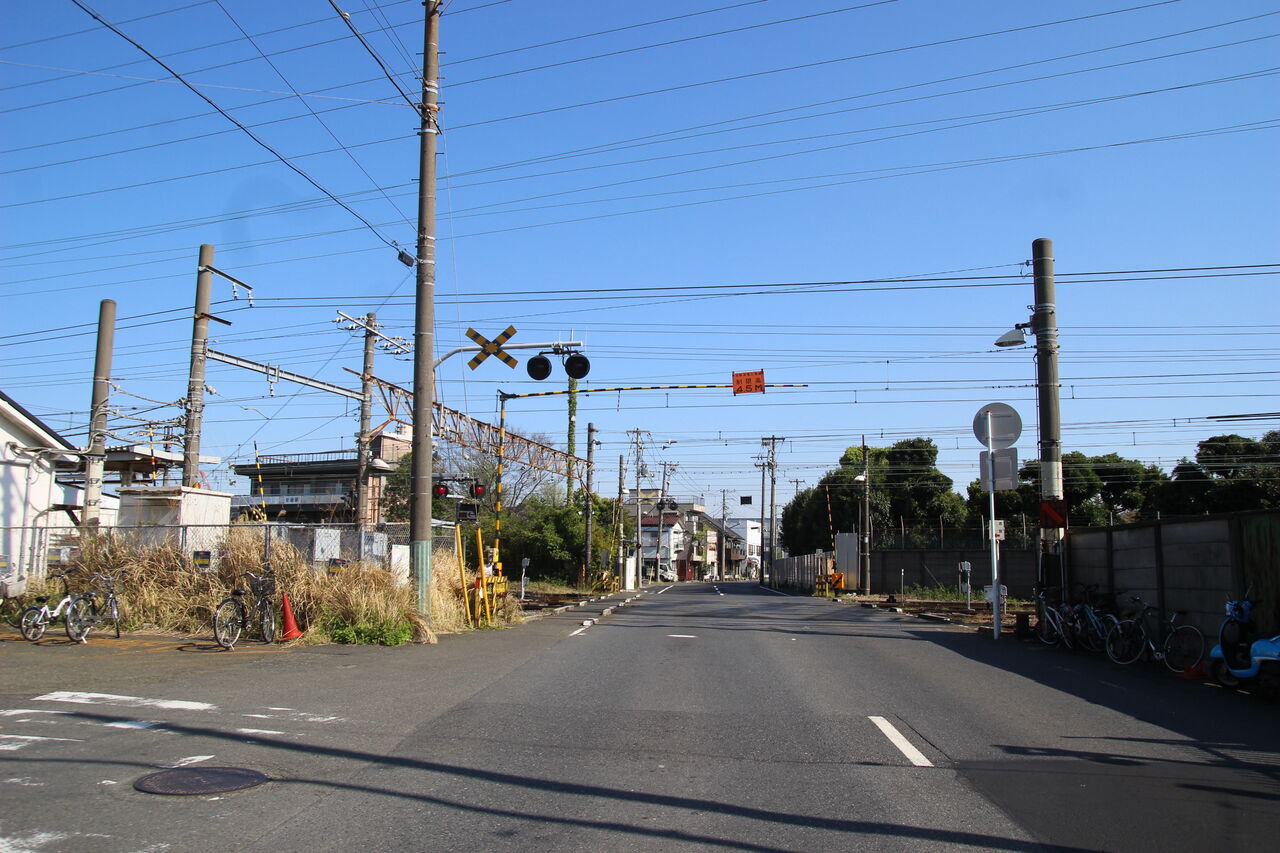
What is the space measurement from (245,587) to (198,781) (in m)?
10.9

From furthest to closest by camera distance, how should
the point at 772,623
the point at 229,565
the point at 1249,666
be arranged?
the point at 772,623, the point at 229,565, the point at 1249,666

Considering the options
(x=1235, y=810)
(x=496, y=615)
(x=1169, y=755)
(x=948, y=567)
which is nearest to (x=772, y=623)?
(x=496, y=615)

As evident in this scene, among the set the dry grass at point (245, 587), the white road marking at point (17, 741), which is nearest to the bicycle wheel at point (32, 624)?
the dry grass at point (245, 587)

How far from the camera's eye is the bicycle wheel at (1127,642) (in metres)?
13.0

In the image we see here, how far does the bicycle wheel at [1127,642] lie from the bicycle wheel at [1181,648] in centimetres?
78

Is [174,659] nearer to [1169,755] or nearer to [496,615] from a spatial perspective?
[496,615]

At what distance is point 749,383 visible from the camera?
23.4 m

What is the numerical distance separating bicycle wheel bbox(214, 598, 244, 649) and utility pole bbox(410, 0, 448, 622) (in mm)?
3253

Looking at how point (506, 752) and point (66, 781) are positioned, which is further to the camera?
point (506, 752)

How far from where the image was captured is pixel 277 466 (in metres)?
77.4

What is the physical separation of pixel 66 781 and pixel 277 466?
7666 cm

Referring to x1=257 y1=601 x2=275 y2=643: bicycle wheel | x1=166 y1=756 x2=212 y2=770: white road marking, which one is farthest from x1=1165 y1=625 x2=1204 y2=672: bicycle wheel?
x1=257 y1=601 x2=275 y2=643: bicycle wheel

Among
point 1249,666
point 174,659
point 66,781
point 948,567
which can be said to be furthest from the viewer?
point 948,567

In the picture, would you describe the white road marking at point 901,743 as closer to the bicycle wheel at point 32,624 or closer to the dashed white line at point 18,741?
the dashed white line at point 18,741
